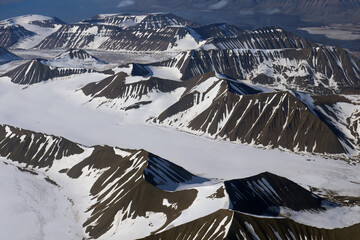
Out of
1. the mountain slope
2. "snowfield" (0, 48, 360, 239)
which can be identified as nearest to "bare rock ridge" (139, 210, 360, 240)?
"snowfield" (0, 48, 360, 239)

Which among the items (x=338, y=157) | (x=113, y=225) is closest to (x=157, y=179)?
(x=113, y=225)

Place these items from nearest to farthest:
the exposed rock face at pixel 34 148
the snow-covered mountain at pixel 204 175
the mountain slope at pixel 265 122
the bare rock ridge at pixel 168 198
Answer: the bare rock ridge at pixel 168 198 → the snow-covered mountain at pixel 204 175 → the exposed rock face at pixel 34 148 → the mountain slope at pixel 265 122

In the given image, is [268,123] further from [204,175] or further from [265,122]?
[204,175]

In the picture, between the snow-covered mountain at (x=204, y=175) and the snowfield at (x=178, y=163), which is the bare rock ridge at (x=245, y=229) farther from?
the snowfield at (x=178, y=163)

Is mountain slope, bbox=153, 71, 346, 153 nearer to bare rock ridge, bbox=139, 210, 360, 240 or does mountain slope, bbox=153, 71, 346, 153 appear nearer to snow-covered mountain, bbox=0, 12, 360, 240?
snow-covered mountain, bbox=0, 12, 360, 240

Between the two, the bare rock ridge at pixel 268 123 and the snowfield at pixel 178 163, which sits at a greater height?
the bare rock ridge at pixel 268 123

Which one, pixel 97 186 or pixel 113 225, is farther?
pixel 97 186

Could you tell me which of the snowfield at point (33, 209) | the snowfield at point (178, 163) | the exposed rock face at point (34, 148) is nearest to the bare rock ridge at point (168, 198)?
the exposed rock face at point (34, 148)

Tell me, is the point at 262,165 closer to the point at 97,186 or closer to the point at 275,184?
the point at 275,184
